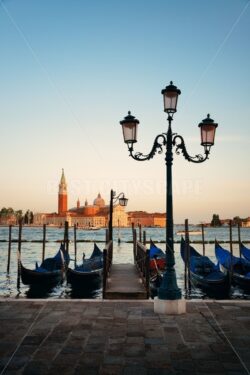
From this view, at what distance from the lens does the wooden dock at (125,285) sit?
863 centimetres

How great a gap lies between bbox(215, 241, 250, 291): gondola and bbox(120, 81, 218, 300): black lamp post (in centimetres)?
768

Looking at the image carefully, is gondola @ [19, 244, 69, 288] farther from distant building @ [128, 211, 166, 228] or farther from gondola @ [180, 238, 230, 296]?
distant building @ [128, 211, 166, 228]

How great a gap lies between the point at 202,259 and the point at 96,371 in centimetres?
1380

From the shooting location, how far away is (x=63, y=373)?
3.58m

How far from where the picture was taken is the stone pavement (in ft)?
12.3

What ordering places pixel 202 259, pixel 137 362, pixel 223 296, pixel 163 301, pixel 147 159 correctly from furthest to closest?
pixel 202 259
pixel 223 296
pixel 147 159
pixel 163 301
pixel 137 362

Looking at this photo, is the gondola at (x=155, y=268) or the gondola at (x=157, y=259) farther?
the gondola at (x=157, y=259)

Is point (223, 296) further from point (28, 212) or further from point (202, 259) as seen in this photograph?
point (28, 212)

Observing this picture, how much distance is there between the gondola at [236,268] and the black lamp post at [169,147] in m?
7.68

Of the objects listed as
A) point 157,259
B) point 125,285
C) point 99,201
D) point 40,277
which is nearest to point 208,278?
point 157,259

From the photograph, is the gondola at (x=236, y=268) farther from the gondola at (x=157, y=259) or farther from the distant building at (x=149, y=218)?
the distant building at (x=149, y=218)

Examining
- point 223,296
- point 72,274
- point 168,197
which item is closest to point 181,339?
point 168,197

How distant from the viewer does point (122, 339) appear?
4590 mm

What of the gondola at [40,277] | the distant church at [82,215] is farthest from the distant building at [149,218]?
the gondola at [40,277]
